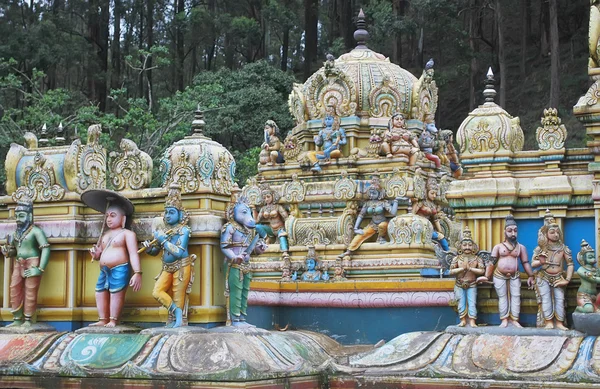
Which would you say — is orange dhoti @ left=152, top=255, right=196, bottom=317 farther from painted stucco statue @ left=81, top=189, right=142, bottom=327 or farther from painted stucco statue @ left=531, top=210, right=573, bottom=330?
painted stucco statue @ left=531, top=210, right=573, bottom=330

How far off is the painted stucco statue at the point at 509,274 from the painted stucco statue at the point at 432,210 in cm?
508

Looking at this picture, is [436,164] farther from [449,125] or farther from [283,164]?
[449,125]

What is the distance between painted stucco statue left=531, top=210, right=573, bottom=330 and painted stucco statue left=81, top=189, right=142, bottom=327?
4771 millimetres

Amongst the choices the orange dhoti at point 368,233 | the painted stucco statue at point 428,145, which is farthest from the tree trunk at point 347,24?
the orange dhoti at point 368,233

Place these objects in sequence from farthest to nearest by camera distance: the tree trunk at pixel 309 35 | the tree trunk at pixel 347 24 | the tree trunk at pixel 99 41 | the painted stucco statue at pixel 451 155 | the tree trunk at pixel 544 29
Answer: the tree trunk at pixel 347 24, the tree trunk at pixel 99 41, the tree trunk at pixel 309 35, the tree trunk at pixel 544 29, the painted stucco statue at pixel 451 155

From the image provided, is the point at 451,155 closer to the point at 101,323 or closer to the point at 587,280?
the point at 587,280

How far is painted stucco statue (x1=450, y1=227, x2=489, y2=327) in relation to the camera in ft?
41.0

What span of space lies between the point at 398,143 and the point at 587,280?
21.5ft

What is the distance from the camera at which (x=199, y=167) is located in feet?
39.2

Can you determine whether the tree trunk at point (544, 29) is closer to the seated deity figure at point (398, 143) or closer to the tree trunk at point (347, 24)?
the tree trunk at point (347, 24)

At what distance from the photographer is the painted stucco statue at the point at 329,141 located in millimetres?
18156

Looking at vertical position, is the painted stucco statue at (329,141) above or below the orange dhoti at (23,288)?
above

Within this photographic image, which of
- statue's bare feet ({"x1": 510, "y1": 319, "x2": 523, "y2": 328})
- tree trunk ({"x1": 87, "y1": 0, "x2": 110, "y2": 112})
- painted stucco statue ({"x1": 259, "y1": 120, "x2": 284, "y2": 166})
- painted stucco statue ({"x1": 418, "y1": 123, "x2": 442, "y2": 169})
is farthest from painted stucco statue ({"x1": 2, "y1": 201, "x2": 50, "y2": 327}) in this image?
tree trunk ({"x1": 87, "y1": 0, "x2": 110, "y2": 112})

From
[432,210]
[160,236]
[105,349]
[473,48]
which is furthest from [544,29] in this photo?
[105,349]
